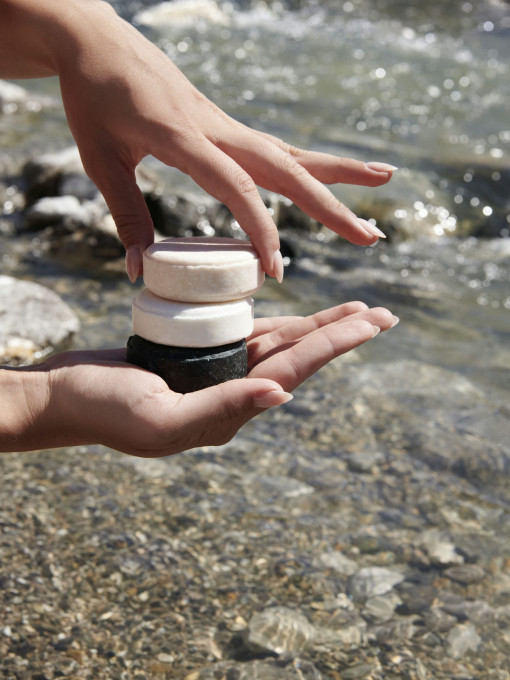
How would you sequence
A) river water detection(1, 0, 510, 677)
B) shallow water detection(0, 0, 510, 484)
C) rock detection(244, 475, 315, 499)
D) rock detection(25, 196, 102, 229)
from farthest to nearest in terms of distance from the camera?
rock detection(25, 196, 102, 229) < shallow water detection(0, 0, 510, 484) < river water detection(1, 0, 510, 677) < rock detection(244, 475, 315, 499)

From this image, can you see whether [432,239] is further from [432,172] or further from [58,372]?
[58,372]

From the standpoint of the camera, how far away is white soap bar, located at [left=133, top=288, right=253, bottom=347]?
2146 mm

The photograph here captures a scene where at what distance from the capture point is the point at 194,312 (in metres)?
2.15

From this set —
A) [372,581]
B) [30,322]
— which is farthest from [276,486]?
[30,322]

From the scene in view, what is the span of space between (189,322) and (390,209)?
17.9 feet

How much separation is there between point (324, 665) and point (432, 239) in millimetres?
5022

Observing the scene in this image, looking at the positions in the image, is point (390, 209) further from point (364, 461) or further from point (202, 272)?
point (202, 272)

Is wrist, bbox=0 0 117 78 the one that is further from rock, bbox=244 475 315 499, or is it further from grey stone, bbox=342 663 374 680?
grey stone, bbox=342 663 374 680

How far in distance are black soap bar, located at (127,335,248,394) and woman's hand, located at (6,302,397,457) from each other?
56 millimetres

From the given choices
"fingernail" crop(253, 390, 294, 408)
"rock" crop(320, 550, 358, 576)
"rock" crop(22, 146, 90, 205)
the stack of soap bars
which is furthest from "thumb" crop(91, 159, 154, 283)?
"rock" crop(22, 146, 90, 205)

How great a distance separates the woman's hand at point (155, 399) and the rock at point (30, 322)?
2135mm

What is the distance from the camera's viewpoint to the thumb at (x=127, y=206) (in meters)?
2.39

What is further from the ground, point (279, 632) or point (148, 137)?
point (148, 137)

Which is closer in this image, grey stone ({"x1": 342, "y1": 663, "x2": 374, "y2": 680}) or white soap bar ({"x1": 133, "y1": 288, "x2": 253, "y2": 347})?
white soap bar ({"x1": 133, "y1": 288, "x2": 253, "y2": 347})
